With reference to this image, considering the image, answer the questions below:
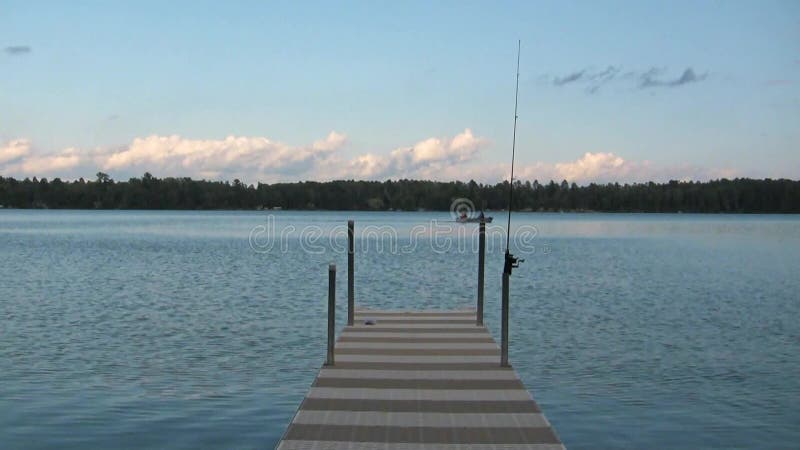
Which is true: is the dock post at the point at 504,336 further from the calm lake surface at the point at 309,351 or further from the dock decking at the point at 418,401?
the calm lake surface at the point at 309,351

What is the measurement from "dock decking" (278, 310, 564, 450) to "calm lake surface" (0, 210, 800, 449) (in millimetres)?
799

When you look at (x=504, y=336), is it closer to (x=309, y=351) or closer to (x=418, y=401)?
(x=418, y=401)

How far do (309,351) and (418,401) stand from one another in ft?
20.7

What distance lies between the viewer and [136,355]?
15836 millimetres

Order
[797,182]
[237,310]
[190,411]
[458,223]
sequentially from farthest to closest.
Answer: [797,182]
[458,223]
[237,310]
[190,411]

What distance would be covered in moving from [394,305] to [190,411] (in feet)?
43.9

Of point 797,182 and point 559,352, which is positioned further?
point 797,182

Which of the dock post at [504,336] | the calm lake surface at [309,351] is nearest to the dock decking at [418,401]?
the dock post at [504,336]

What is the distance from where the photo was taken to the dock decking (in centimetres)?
869

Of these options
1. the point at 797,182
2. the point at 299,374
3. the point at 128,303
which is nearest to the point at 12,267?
the point at 128,303

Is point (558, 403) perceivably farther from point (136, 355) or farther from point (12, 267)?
point (12, 267)

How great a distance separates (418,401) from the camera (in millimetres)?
10352

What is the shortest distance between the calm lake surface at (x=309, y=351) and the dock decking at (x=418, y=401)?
2.62 ft

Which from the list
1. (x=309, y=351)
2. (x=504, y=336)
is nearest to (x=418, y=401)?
(x=504, y=336)
